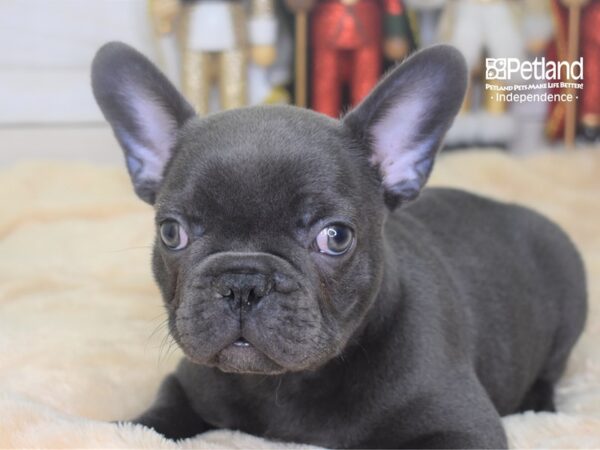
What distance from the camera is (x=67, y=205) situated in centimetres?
375

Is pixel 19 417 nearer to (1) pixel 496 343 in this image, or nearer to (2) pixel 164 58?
(1) pixel 496 343

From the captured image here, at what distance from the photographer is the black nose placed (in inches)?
55.1

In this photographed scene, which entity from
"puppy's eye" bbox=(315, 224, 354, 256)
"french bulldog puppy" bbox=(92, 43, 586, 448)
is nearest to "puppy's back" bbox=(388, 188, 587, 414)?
"french bulldog puppy" bbox=(92, 43, 586, 448)

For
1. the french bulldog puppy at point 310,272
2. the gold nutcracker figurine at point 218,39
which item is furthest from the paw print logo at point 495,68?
the french bulldog puppy at point 310,272

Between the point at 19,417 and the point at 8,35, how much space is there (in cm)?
368

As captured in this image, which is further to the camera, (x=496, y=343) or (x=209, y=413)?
(x=496, y=343)

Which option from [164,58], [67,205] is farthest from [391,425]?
[164,58]

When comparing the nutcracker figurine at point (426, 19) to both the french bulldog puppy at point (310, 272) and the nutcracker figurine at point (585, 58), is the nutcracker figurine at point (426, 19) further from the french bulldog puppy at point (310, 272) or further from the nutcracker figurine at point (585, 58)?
the french bulldog puppy at point (310, 272)

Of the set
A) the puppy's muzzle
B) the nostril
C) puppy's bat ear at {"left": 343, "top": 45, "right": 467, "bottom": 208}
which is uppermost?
puppy's bat ear at {"left": 343, "top": 45, "right": 467, "bottom": 208}

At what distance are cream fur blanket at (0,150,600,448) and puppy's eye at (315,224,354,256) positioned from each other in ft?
1.43

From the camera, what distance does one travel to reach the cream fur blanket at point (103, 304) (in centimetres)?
170

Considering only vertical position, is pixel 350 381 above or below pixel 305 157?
below

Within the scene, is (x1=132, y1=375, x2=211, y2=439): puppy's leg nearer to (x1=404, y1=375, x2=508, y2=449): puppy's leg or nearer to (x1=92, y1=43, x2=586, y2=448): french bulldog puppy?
(x1=92, y1=43, x2=586, y2=448): french bulldog puppy

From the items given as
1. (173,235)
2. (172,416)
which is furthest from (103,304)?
(173,235)
